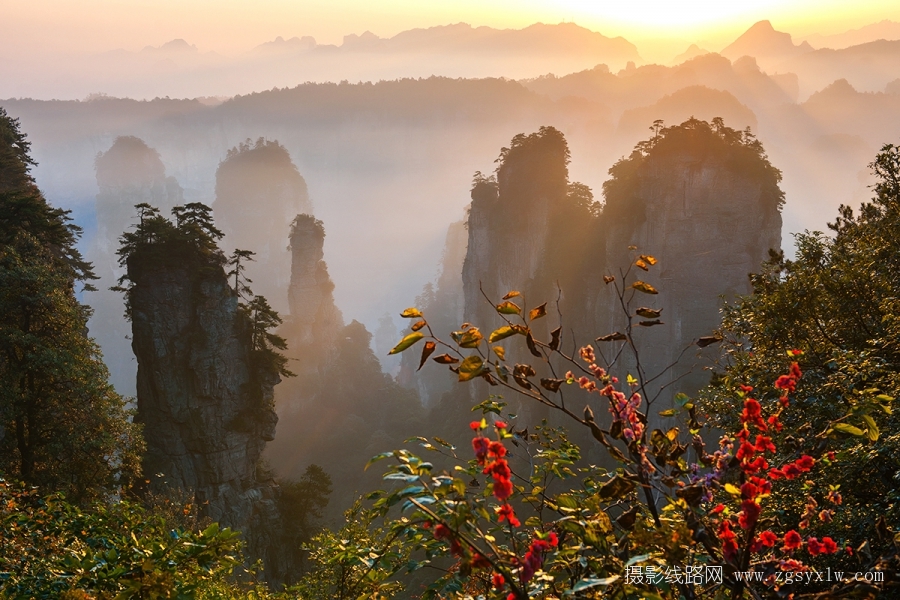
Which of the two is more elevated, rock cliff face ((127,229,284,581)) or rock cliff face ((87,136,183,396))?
rock cliff face ((87,136,183,396))

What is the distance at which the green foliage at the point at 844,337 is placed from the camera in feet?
20.3

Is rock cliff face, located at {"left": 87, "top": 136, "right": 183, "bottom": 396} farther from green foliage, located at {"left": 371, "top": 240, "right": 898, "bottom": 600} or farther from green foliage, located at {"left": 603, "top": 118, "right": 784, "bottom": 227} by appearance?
green foliage, located at {"left": 371, "top": 240, "right": 898, "bottom": 600}

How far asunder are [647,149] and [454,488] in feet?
103

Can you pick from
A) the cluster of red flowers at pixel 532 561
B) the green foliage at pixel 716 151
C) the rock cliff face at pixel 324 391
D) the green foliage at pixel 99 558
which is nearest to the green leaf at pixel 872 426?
the cluster of red flowers at pixel 532 561

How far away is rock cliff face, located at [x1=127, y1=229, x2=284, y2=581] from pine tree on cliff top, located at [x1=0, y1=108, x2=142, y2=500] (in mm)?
8890

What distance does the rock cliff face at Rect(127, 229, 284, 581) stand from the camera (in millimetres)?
25734

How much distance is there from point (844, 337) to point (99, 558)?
11859 millimetres

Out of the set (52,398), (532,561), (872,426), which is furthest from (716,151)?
(52,398)

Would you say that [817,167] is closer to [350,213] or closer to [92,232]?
[350,213]

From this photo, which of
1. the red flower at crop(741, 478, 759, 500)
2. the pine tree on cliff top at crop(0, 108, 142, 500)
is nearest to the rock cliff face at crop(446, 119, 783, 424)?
the pine tree on cliff top at crop(0, 108, 142, 500)

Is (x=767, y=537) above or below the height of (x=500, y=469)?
below

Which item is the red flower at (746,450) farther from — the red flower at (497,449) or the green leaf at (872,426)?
the red flower at (497,449)

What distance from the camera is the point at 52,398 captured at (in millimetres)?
15602

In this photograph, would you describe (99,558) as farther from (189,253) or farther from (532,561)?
(189,253)
